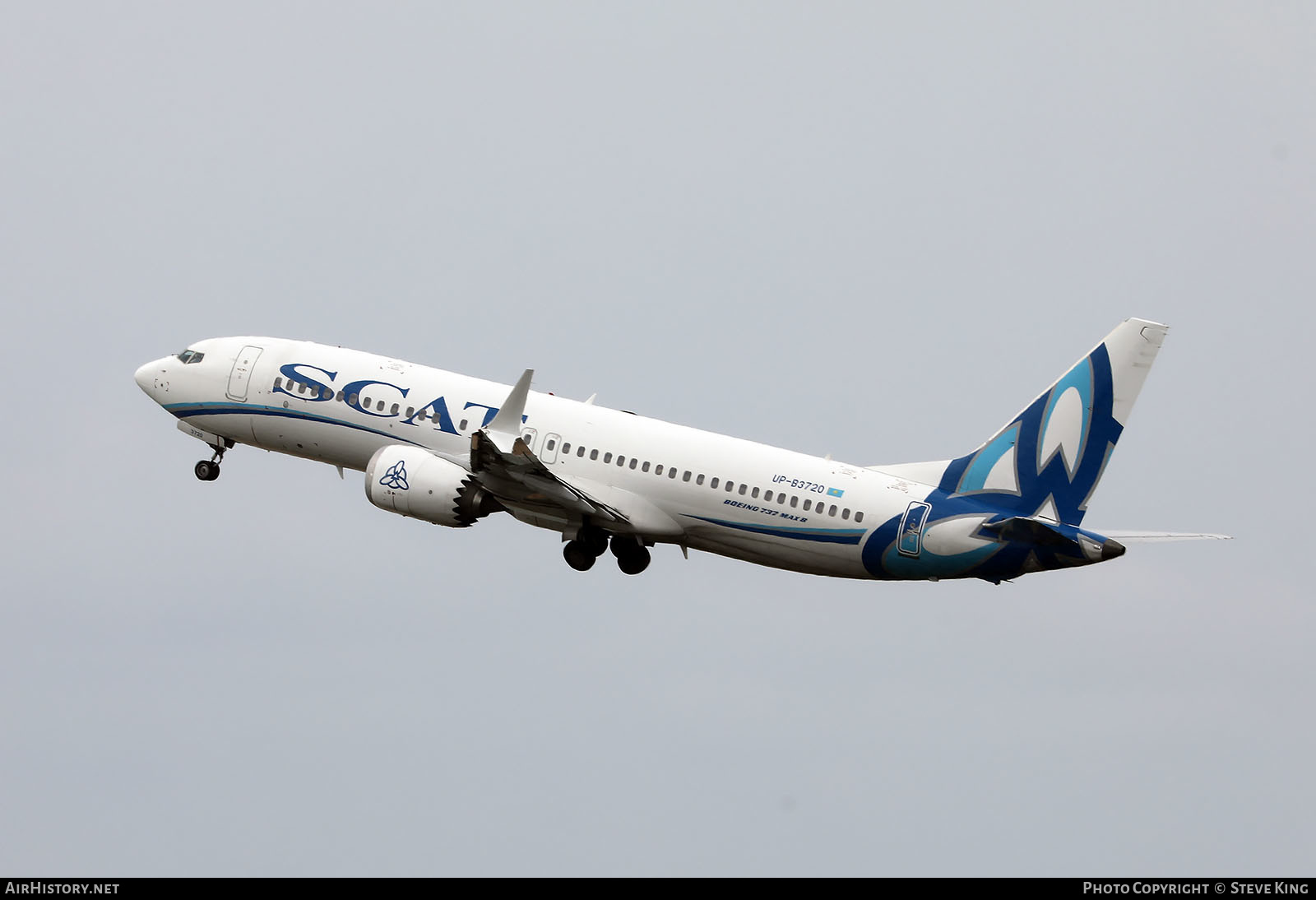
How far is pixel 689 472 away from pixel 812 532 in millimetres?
4091

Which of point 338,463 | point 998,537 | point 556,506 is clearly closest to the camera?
point 998,537

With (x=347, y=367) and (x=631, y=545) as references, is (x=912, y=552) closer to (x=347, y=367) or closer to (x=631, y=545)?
(x=631, y=545)

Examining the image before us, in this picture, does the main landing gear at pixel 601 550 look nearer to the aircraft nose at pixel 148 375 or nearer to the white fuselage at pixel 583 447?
the white fuselage at pixel 583 447

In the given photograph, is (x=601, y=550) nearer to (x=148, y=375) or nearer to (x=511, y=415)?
(x=511, y=415)

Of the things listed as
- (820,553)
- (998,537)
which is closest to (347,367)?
(820,553)

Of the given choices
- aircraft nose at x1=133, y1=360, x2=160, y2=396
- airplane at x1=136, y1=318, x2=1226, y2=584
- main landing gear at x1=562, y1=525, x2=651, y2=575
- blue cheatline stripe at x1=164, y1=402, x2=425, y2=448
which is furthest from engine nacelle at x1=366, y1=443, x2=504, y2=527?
aircraft nose at x1=133, y1=360, x2=160, y2=396

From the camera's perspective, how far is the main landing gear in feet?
180

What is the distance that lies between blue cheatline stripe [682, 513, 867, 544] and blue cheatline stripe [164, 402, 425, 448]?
10.6m

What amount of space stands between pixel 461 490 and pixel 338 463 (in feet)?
21.1

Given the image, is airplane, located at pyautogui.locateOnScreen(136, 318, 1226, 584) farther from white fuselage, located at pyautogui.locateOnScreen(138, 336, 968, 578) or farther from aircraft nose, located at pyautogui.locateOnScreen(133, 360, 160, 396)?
aircraft nose, located at pyautogui.locateOnScreen(133, 360, 160, 396)

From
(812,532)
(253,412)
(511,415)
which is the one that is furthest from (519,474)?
(253,412)

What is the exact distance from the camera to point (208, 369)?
197 feet

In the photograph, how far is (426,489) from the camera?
5341 centimetres

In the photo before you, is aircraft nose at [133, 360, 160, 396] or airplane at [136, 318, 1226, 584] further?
aircraft nose at [133, 360, 160, 396]
